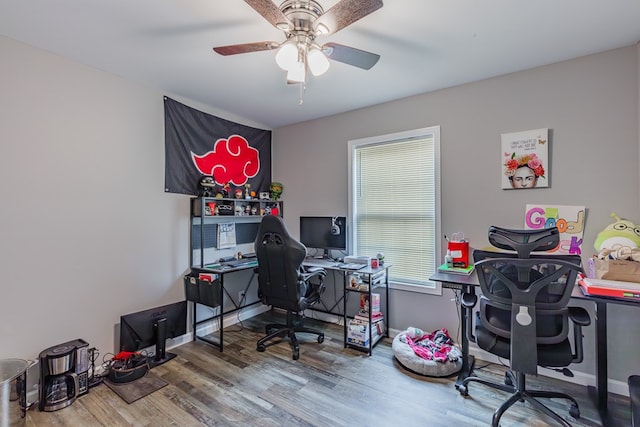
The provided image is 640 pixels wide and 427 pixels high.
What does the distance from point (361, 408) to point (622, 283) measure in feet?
6.07

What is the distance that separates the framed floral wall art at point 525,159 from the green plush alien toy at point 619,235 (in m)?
0.51

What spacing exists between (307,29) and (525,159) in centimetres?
207

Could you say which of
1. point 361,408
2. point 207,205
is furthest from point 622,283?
point 207,205

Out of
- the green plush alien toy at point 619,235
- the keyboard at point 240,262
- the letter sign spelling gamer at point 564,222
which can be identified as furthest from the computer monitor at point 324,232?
the green plush alien toy at point 619,235

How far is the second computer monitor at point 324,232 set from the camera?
11.0ft

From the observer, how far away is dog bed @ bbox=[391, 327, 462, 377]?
A: 2340 millimetres

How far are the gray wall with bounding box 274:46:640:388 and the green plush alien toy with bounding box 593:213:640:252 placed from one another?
→ 141 millimetres

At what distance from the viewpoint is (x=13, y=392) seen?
67.7 inches

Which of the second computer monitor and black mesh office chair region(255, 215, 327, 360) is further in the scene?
the second computer monitor

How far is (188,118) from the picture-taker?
304 cm

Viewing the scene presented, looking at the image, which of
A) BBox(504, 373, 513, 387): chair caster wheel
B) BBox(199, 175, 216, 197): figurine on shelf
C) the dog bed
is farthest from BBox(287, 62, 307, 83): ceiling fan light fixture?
BBox(504, 373, 513, 387): chair caster wheel

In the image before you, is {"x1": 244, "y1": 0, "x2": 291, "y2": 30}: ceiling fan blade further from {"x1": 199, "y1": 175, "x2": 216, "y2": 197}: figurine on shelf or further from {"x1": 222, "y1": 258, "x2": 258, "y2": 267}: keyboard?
{"x1": 222, "y1": 258, "x2": 258, "y2": 267}: keyboard

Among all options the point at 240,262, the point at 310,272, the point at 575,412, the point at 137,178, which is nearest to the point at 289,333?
the point at 310,272

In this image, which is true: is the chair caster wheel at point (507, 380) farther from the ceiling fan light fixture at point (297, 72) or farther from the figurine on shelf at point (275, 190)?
the figurine on shelf at point (275, 190)
